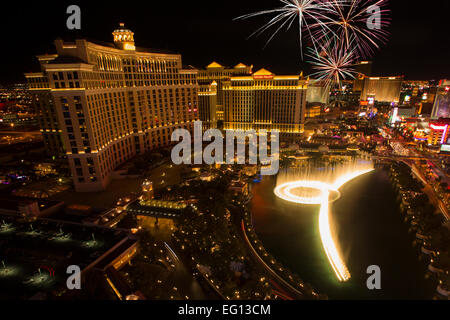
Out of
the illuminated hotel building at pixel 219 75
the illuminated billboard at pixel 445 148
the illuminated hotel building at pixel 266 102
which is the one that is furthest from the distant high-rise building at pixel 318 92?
the illuminated billboard at pixel 445 148

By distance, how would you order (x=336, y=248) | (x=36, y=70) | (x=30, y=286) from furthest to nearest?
(x=36, y=70) → (x=336, y=248) → (x=30, y=286)

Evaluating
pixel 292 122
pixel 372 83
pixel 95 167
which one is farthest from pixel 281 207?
pixel 372 83

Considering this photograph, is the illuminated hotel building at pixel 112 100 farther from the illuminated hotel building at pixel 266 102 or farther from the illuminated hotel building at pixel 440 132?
the illuminated hotel building at pixel 440 132

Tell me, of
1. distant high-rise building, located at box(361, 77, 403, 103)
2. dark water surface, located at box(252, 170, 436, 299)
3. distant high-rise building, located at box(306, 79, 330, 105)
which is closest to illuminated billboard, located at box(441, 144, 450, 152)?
dark water surface, located at box(252, 170, 436, 299)
